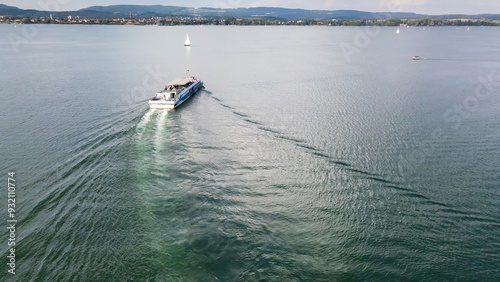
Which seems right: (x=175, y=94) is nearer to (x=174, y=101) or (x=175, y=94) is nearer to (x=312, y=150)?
(x=174, y=101)

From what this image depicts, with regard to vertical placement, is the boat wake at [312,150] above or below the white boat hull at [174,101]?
below

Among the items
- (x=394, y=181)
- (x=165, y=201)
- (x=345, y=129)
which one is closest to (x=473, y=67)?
(x=345, y=129)

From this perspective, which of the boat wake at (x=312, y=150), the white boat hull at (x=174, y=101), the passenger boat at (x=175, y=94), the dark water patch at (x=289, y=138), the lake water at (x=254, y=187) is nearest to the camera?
the lake water at (x=254, y=187)

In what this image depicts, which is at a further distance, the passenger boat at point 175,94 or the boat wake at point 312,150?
the passenger boat at point 175,94

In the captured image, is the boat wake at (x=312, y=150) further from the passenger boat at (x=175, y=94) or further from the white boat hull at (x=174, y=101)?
the passenger boat at (x=175, y=94)

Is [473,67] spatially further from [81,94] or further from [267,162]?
[81,94]

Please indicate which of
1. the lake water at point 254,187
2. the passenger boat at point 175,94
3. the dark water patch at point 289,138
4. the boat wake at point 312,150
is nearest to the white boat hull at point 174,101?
the passenger boat at point 175,94

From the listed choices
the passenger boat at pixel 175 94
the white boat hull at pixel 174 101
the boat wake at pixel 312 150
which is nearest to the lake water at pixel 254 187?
the boat wake at pixel 312 150

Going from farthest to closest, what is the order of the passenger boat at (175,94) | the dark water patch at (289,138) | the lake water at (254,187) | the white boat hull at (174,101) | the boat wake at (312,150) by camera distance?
the passenger boat at (175,94), the white boat hull at (174,101), the dark water patch at (289,138), the boat wake at (312,150), the lake water at (254,187)
